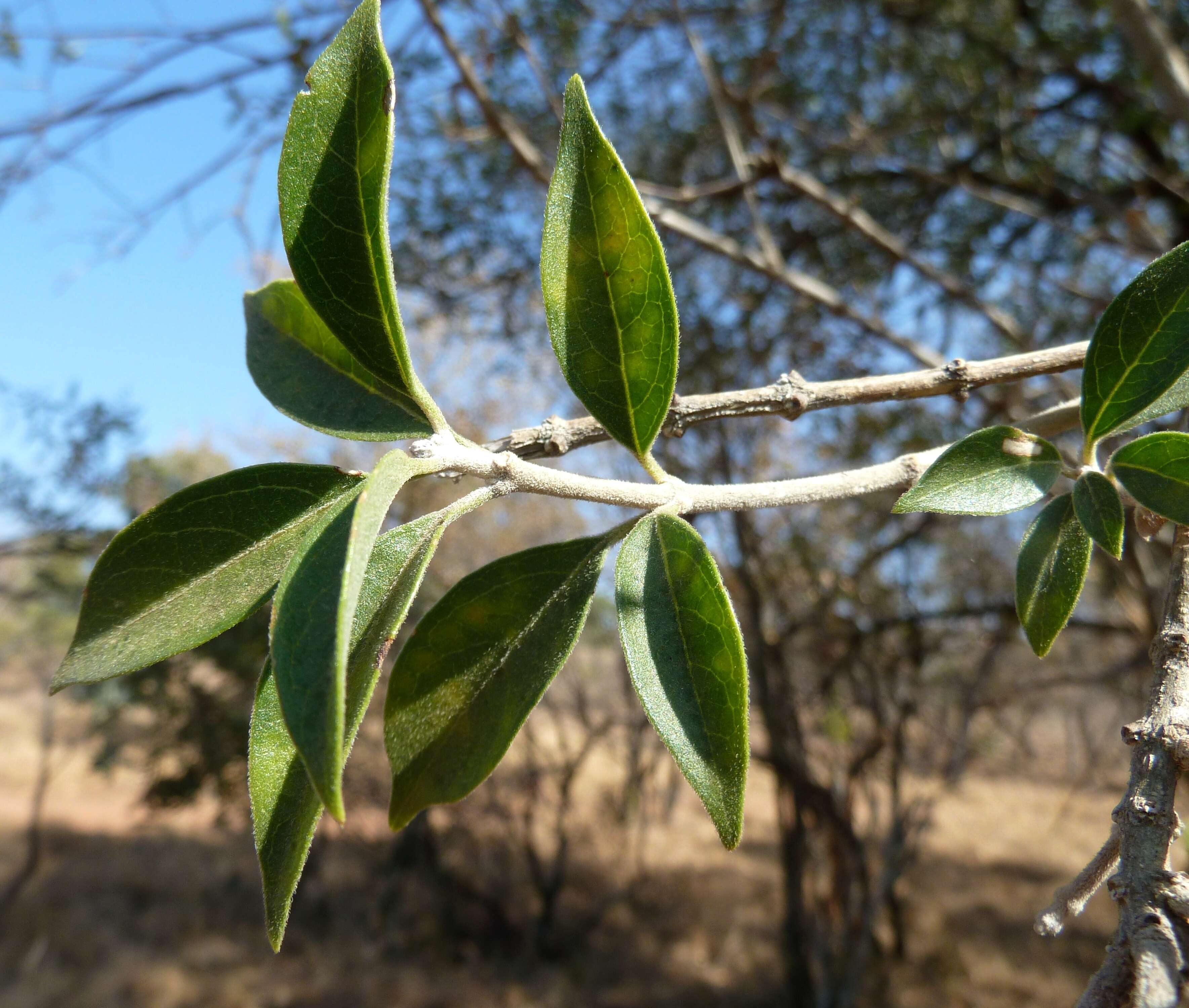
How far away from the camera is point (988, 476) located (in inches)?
21.6

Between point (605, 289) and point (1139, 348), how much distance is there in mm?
353

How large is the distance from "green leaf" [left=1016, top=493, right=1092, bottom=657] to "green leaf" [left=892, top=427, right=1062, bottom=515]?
0.11ft

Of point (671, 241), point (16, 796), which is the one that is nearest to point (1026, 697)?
point (671, 241)

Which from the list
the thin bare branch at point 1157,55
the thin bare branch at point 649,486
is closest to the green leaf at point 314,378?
the thin bare branch at point 649,486

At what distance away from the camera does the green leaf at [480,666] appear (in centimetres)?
51

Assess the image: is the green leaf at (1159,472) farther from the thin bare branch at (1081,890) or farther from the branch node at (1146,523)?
the thin bare branch at (1081,890)

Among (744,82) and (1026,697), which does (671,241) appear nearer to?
(744,82)

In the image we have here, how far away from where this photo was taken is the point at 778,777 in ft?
18.4

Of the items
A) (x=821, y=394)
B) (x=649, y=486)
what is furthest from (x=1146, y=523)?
(x=649, y=486)

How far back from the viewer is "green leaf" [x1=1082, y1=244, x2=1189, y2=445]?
0.55 m

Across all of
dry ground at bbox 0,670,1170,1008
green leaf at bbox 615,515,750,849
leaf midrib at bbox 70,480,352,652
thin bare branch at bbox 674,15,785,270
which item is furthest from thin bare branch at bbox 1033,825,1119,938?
dry ground at bbox 0,670,1170,1008

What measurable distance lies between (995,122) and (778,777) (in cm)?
395

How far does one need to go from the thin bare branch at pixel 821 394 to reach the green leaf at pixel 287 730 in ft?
0.27

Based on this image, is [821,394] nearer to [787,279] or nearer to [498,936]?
[787,279]
